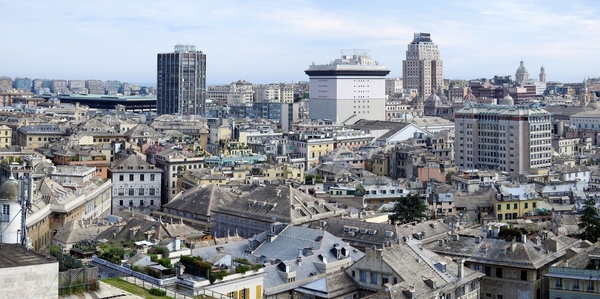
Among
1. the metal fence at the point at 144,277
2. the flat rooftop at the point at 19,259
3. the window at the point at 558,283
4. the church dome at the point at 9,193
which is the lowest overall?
the window at the point at 558,283

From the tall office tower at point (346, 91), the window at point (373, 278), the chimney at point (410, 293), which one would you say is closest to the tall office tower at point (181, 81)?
the tall office tower at point (346, 91)

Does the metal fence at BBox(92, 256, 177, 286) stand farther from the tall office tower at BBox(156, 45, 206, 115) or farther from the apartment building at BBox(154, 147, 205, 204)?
the tall office tower at BBox(156, 45, 206, 115)

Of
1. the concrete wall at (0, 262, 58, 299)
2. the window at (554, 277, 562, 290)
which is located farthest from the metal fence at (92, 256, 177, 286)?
the window at (554, 277, 562, 290)

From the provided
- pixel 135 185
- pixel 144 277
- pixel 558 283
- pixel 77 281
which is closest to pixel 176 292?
pixel 144 277

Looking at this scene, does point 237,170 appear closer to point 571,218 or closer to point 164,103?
point 571,218

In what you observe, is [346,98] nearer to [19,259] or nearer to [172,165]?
[172,165]

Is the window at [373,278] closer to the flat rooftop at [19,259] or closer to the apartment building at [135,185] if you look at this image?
the flat rooftop at [19,259]
